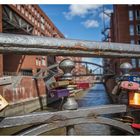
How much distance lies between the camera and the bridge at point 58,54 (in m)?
1.36

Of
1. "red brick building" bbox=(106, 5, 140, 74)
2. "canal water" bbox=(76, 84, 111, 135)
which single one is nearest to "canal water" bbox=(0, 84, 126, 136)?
"canal water" bbox=(76, 84, 111, 135)

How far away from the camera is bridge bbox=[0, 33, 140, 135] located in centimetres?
136

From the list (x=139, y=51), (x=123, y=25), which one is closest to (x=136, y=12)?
(x=123, y=25)

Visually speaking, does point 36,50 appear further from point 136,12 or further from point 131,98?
point 136,12

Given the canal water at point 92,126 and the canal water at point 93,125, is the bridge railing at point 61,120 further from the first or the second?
the canal water at point 93,125

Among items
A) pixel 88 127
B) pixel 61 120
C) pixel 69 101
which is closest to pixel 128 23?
pixel 88 127

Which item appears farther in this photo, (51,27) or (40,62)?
(51,27)

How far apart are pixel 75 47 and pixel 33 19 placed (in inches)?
2095

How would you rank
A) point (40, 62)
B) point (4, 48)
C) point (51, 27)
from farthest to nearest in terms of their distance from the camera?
1. point (51, 27)
2. point (40, 62)
3. point (4, 48)

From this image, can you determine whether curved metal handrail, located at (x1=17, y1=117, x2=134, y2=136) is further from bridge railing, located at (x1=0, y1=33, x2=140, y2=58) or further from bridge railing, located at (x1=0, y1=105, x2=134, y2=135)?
bridge railing, located at (x1=0, y1=33, x2=140, y2=58)

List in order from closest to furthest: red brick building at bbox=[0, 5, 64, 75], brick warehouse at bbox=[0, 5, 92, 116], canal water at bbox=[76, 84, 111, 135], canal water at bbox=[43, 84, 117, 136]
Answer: canal water at bbox=[43, 84, 117, 136] → canal water at bbox=[76, 84, 111, 135] → brick warehouse at bbox=[0, 5, 92, 116] → red brick building at bbox=[0, 5, 64, 75]

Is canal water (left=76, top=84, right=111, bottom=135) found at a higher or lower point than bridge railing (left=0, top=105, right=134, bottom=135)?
lower

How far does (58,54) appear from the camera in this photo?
151 centimetres
